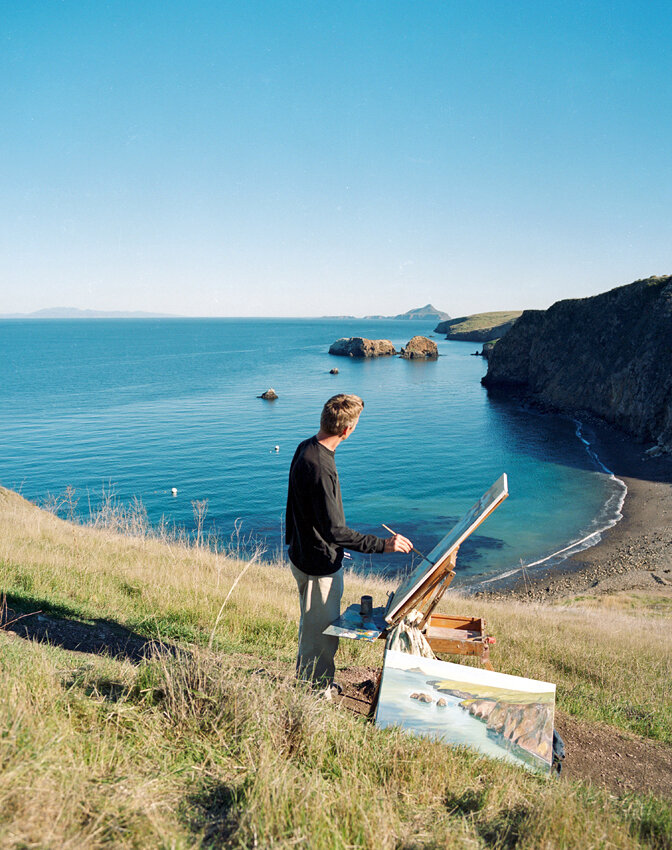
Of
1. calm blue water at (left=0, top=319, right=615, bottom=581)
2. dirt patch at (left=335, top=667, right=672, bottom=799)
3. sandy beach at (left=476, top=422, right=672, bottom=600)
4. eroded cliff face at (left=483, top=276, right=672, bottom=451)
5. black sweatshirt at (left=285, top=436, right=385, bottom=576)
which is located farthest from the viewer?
eroded cliff face at (left=483, top=276, right=672, bottom=451)

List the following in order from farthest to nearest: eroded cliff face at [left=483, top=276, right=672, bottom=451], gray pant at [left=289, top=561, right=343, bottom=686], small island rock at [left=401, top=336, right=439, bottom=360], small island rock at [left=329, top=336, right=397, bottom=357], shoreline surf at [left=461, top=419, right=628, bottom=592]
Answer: small island rock at [left=329, top=336, right=397, bottom=357], small island rock at [left=401, top=336, right=439, bottom=360], eroded cliff face at [left=483, top=276, right=672, bottom=451], shoreline surf at [left=461, top=419, right=628, bottom=592], gray pant at [left=289, top=561, right=343, bottom=686]

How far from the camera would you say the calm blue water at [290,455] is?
29094 mm

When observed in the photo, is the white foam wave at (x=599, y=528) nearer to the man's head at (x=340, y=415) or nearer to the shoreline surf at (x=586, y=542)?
the shoreline surf at (x=586, y=542)

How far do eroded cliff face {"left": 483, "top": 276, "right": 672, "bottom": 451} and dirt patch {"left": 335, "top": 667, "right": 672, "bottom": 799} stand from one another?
41.7 m

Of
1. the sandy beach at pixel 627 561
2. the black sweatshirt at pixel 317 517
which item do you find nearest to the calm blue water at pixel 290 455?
the sandy beach at pixel 627 561

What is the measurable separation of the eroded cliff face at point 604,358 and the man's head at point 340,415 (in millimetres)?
43672

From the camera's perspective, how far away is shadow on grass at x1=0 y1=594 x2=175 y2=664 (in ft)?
17.7

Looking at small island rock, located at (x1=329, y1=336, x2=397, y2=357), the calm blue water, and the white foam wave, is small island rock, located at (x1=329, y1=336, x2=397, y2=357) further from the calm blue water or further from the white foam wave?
the white foam wave

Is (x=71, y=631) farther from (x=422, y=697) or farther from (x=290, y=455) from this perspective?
(x=290, y=455)

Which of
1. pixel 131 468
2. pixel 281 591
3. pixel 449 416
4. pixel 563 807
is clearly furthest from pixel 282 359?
pixel 563 807

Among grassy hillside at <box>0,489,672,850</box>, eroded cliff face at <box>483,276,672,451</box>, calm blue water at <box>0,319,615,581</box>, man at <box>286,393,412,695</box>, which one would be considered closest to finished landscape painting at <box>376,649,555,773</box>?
grassy hillside at <box>0,489,672,850</box>

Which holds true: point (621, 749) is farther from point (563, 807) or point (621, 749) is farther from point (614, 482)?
point (614, 482)

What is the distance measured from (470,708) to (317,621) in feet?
4.35

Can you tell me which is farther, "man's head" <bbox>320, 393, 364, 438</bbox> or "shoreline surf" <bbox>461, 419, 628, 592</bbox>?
"shoreline surf" <bbox>461, 419, 628, 592</bbox>
